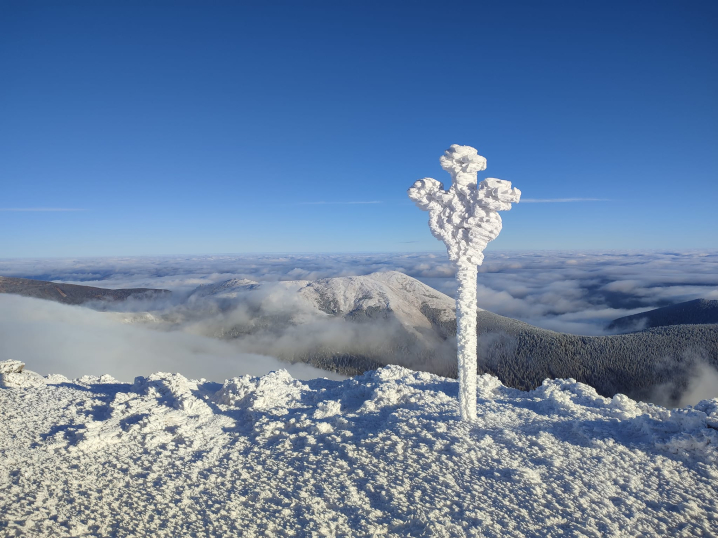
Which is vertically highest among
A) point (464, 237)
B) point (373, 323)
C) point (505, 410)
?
point (464, 237)

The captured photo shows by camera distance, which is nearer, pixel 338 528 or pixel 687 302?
pixel 338 528

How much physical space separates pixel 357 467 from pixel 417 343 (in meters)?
75.4

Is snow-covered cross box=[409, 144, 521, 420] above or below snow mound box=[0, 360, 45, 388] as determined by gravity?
above

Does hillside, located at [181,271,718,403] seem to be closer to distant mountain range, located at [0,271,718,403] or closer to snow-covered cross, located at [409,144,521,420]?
distant mountain range, located at [0,271,718,403]

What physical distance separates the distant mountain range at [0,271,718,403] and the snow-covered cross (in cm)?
5745

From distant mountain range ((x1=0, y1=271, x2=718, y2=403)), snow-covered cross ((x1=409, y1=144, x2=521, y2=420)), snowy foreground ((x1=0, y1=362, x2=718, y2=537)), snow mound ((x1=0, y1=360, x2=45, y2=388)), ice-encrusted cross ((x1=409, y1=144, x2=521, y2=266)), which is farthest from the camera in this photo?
distant mountain range ((x1=0, y1=271, x2=718, y2=403))

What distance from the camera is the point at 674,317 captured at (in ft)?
342

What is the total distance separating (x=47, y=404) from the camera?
36.0 ft

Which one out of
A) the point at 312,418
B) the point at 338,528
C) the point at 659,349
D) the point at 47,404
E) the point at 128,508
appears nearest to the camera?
the point at 338,528

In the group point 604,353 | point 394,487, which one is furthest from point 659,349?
point 394,487

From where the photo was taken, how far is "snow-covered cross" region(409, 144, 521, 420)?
9133 millimetres

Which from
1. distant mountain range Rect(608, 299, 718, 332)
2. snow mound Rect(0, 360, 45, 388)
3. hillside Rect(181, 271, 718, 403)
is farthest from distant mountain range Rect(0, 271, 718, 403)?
snow mound Rect(0, 360, 45, 388)

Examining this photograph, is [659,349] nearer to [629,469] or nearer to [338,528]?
[629,469]

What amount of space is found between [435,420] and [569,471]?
306 cm
